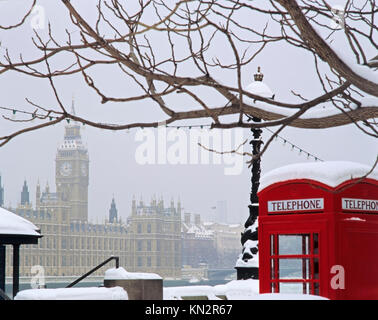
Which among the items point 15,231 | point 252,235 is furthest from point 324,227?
point 15,231

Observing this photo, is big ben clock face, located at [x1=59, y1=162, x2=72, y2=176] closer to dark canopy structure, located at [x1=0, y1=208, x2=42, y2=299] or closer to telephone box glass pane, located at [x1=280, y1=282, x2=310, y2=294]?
dark canopy structure, located at [x1=0, y1=208, x2=42, y2=299]

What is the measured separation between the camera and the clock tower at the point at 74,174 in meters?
169

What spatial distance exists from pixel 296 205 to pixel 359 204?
55 centimetres

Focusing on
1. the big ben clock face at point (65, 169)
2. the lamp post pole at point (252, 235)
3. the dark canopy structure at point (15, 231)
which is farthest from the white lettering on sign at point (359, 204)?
the big ben clock face at point (65, 169)

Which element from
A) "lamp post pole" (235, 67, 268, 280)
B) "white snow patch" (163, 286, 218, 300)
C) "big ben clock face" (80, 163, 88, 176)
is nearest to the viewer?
"white snow patch" (163, 286, 218, 300)

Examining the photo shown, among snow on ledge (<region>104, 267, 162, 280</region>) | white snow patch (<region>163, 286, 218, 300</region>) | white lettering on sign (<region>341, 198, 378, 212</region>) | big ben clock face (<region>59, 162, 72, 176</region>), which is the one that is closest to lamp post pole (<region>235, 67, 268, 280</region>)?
white snow patch (<region>163, 286, 218, 300</region>)

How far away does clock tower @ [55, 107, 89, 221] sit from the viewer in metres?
169

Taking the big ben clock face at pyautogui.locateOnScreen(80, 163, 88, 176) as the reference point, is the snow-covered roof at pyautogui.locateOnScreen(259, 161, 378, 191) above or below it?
below

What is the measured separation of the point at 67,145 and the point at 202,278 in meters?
46.0

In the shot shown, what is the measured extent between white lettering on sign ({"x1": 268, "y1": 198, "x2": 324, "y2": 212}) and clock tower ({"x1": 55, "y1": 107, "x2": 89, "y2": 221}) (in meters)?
161

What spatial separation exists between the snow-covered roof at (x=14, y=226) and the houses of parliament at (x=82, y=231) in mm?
125299

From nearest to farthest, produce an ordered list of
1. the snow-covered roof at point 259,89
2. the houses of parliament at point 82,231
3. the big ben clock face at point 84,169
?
the snow-covered roof at point 259,89 → the houses of parliament at point 82,231 → the big ben clock face at point 84,169

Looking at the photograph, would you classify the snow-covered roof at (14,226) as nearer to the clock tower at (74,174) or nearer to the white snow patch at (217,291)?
the white snow patch at (217,291)
